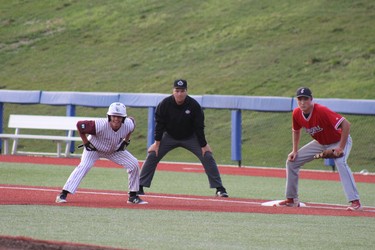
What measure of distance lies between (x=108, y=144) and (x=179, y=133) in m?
2.14

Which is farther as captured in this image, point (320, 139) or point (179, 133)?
point (179, 133)

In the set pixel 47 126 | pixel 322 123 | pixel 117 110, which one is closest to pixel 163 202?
pixel 117 110

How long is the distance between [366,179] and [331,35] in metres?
18.6

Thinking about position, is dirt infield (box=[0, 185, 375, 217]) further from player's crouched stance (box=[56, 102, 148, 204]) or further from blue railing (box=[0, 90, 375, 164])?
blue railing (box=[0, 90, 375, 164])

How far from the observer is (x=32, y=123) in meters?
28.5

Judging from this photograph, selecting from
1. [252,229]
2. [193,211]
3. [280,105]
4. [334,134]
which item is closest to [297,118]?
[334,134]

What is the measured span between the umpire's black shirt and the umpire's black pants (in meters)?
0.10

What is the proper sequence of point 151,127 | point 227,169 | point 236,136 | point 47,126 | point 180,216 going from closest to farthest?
point 180,216 → point 227,169 → point 236,136 → point 151,127 → point 47,126

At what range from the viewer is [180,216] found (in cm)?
1218

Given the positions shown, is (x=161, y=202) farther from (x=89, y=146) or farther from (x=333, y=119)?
(x=333, y=119)

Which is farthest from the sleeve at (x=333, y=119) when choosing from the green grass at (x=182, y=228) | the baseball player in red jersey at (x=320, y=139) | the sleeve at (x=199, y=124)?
the sleeve at (x=199, y=124)

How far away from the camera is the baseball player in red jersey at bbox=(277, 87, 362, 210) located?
537 inches

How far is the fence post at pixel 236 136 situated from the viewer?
25.4 m

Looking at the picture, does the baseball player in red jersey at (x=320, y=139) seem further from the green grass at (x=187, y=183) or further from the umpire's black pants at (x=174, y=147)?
the umpire's black pants at (x=174, y=147)
